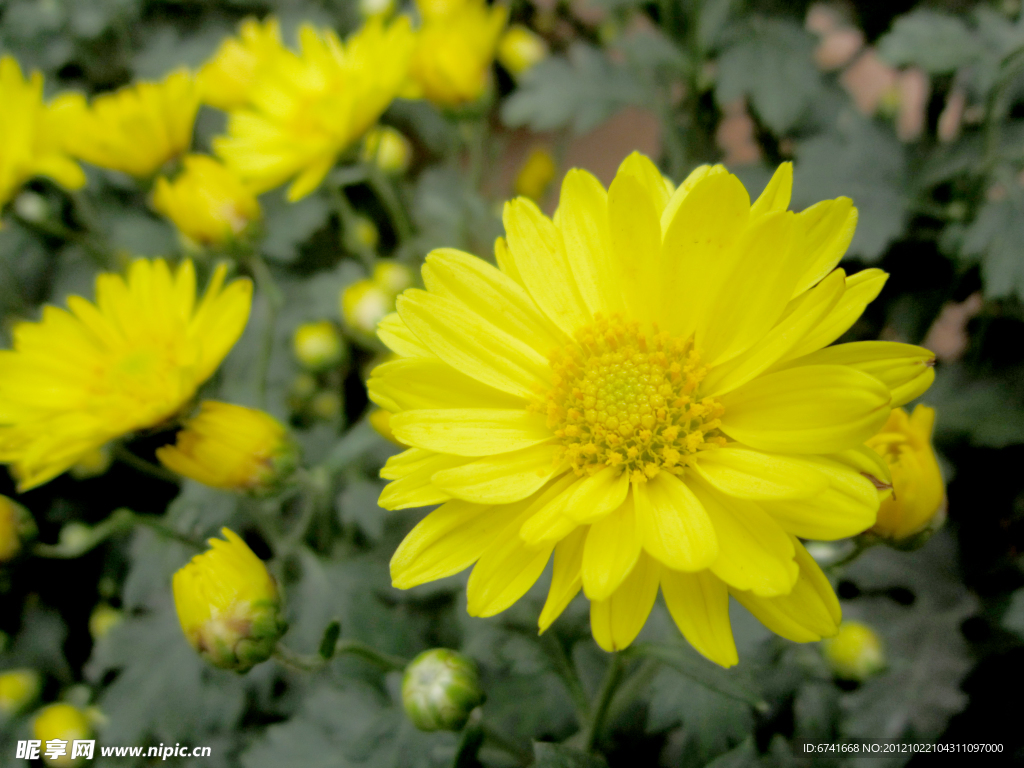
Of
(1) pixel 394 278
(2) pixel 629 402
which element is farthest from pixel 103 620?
(2) pixel 629 402

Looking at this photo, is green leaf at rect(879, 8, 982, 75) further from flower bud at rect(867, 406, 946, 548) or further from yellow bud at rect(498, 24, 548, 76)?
yellow bud at rect(498, 24, 548, 76)

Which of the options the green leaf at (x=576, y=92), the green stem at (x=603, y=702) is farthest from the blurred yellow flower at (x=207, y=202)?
the green stem at (x=603, y=702)

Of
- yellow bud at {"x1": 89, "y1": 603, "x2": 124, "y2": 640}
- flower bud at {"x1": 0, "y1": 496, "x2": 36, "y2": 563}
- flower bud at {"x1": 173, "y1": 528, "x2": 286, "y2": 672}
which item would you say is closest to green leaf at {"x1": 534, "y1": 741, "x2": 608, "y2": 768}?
flower bud at {"x1": 173, "y1": 528, "x2": 286, "y2": 672}

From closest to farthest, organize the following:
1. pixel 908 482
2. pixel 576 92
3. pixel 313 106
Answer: pixel 908 482 < pixel 313 106 < pixel 576 92

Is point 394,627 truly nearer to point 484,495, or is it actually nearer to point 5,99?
point 484,495

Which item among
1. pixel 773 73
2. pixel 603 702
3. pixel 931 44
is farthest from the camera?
pixel 773 73

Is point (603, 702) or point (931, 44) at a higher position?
point (931, 44)

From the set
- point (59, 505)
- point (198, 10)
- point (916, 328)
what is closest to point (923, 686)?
point (916, 328)

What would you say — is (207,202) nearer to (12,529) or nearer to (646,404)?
(12,529)
